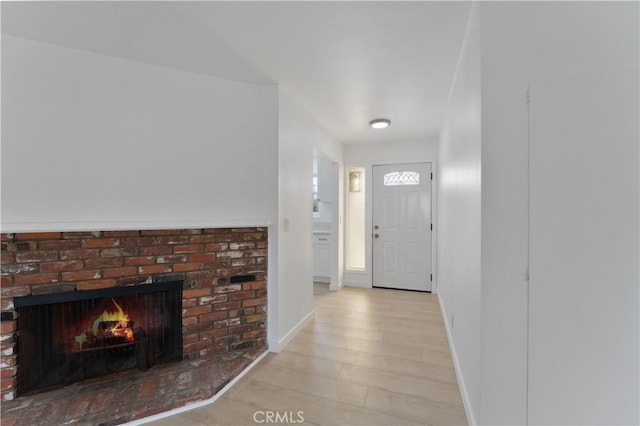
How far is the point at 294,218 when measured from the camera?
277 cm

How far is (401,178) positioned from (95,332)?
4.04m

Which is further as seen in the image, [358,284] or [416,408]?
[358,284]

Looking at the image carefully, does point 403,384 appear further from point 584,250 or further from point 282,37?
point 282,37

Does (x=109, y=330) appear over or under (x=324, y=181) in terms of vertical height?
under

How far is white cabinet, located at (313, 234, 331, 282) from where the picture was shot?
15.3ft

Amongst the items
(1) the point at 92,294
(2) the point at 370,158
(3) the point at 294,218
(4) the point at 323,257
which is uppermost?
(2) the point at 370,158

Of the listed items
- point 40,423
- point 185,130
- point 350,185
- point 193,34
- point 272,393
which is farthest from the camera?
point 350,185

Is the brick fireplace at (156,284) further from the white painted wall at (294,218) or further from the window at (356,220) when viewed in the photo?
the window at (356,220)

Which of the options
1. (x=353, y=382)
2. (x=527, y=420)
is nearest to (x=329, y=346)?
(x=353, y=382)

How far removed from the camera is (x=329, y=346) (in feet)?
8.27

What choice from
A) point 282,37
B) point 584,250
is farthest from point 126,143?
point 584,250

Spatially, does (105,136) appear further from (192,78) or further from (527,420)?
(527,420)

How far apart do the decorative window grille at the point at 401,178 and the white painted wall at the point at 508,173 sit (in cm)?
299

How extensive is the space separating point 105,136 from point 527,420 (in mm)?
3069
